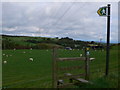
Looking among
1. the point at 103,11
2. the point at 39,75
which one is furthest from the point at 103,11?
the point at 39,75

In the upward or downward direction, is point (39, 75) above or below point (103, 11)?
below

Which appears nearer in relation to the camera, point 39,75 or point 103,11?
point 103,11

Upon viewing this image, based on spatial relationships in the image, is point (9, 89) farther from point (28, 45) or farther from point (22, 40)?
point (22, 40)

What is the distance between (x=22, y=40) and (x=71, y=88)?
3435 centimetres

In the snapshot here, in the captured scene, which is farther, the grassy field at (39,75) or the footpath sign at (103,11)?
the footpath sign at (103,11)

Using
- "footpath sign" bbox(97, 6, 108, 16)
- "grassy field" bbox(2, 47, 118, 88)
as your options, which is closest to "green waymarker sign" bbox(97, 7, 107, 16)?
"footpath sign" bbox(97, 6, 108, 16)

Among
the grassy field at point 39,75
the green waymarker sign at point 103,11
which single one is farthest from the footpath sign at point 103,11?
the grassy field at point 39,75

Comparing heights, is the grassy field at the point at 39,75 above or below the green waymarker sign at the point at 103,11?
below

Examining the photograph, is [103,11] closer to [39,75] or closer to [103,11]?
[103,11]

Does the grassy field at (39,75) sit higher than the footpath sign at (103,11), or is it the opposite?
the footpath sign at (103,11)

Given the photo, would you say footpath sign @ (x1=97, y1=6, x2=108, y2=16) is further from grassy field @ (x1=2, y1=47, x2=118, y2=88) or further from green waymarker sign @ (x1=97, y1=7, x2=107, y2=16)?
grassy field @ (x1=2, y1=47, x2=118, y2=88)

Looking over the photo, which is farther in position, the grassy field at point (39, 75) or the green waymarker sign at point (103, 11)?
the green waymarker sign at point (103, 11)

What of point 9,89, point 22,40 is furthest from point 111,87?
point 22,40

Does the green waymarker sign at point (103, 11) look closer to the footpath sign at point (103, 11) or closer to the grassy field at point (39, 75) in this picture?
the footpath sign at point (103, 11)
